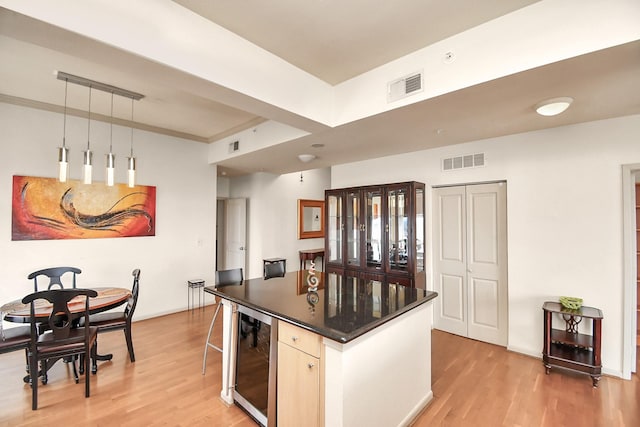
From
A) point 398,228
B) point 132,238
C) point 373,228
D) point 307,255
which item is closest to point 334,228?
point 373,228

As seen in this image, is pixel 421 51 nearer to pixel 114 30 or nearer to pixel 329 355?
pixel 114 30

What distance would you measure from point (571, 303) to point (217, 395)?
11.4ft

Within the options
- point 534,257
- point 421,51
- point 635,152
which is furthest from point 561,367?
point 421,51

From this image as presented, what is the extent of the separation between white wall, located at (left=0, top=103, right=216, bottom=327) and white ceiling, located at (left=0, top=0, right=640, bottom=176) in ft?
1.25

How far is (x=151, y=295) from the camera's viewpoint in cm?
450

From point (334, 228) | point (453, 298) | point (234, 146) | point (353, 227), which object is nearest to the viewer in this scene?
point (453, 298)

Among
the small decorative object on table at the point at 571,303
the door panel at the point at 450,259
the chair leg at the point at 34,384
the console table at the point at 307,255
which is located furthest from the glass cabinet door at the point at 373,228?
the chair leg at the point at 34,384

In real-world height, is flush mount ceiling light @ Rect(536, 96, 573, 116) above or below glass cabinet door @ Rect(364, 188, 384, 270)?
above

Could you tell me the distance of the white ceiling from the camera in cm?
186

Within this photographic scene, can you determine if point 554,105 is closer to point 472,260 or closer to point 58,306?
point 472,260

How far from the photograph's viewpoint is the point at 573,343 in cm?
283

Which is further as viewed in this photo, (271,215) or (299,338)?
(271,215)

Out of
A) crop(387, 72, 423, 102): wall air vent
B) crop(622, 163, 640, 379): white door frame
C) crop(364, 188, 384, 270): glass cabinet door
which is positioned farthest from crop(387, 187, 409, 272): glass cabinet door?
crop(622, 163, 640, 379): white door frame

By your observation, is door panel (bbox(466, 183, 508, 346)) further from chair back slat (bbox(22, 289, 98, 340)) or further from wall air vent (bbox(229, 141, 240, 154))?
chair back slat (bbox(22, 289, 98, 340))
